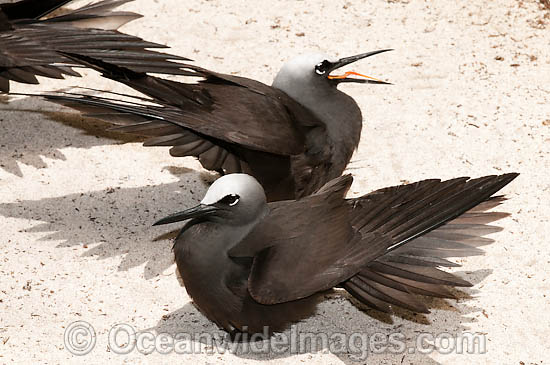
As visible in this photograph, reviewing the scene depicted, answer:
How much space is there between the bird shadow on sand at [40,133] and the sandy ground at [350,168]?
0.5 inches

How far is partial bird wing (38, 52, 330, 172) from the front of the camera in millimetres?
4199

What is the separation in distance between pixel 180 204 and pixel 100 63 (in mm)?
980

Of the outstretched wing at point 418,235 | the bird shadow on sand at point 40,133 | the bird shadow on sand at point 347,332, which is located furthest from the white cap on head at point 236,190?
the bird shadow on sand at point 40,133

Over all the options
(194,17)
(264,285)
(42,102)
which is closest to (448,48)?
(194,17)

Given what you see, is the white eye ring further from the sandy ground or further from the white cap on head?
the white cap on head

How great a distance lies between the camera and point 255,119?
4395 mm

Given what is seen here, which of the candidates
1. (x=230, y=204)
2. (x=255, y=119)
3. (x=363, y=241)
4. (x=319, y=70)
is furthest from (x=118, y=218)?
(x=363, y=241)

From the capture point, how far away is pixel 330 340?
3.89 meters

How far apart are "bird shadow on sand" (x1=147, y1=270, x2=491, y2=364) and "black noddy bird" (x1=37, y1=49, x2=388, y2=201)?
0.75m

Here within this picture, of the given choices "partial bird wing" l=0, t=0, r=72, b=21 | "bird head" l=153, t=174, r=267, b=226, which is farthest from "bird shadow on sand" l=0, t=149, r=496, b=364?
"partial bird wing" l=0, t=0, r=72, b=21

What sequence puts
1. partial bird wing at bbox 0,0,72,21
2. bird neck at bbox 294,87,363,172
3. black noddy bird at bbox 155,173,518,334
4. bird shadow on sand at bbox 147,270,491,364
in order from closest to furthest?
black noddy bird at bbox 155,173,518,334, bird shadow on sand at bbox 147,270,491,364, bird neck at bbox 294,87,363,172, partial bird wing at bbox 0,0,72,21

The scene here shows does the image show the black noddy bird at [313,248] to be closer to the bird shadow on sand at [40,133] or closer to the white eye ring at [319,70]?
the white eye ring at [319,70]

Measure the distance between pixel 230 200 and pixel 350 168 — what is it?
1559 millimetres

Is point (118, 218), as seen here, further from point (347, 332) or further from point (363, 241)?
point (363, 241)
